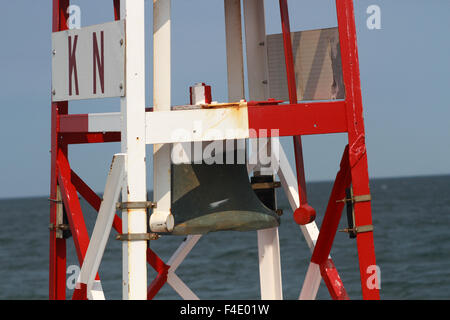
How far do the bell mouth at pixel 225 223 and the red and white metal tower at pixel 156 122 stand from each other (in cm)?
31

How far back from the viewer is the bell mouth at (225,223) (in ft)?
34.1

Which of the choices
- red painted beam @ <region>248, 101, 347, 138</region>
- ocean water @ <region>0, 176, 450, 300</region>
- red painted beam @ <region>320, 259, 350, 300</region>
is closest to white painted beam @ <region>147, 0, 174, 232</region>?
red painted beam @ <region>248, 101, 347, 138</region>

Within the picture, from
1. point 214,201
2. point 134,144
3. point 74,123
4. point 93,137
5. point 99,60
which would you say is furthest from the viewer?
point 93,137

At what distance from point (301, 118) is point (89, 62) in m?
2.08

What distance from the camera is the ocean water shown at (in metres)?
49.9

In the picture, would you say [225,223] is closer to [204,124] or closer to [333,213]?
[333,213]

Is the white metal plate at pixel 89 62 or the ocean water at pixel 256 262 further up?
the white metal plate at pixel 89 62

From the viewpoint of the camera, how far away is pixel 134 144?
945 centimetres

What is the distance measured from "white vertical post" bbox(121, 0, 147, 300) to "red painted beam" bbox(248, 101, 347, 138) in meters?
1.05

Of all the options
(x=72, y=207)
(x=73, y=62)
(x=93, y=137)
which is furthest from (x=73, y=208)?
(x=73, y=62)

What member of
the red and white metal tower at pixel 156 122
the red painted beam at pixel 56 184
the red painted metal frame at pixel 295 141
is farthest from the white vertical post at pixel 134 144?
Answer: the red painted metal frame at pixel 295 141

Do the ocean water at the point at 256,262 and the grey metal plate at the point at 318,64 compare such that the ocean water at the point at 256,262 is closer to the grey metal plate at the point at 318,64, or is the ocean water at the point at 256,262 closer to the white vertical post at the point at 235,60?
the white vertical post at the point at 235,60

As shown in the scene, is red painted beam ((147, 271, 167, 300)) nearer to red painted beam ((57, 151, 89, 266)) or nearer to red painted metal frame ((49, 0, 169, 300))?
red painted metal frame ((49, 0, 169, 300))

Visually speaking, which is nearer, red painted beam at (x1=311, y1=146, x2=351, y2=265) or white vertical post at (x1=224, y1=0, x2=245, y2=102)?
red painted beam at (x1=311, y1=146, x2=351, y2=265)
